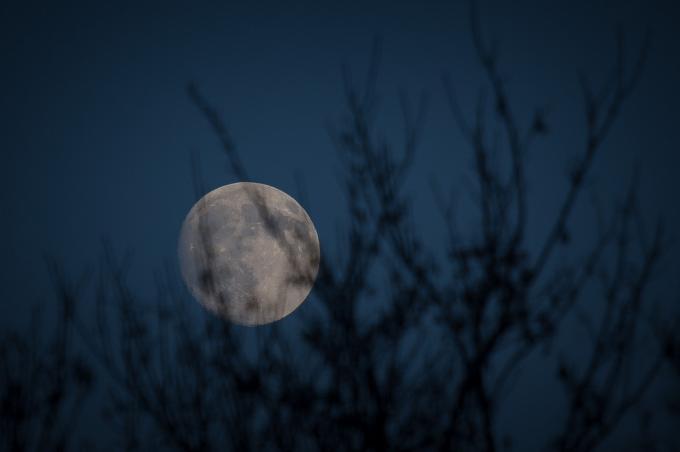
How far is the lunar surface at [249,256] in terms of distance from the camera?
2.93 metres

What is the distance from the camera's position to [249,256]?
386cm

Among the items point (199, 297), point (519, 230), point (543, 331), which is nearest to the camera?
point (519, 230)

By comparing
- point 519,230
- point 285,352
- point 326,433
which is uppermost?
point 519,230

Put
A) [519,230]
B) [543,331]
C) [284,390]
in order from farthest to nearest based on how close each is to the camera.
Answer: [284,390] → [543,331] → [519,230]

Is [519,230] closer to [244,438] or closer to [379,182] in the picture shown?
[379,182]

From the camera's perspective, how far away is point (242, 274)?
12.1ft

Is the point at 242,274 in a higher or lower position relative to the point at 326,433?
higher

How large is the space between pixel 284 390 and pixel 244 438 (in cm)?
40

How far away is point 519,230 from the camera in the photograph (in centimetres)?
273

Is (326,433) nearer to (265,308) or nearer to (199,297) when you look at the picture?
(265,308)

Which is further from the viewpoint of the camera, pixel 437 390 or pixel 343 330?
pixel 437 390

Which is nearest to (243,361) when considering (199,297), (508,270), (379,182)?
(199,297)

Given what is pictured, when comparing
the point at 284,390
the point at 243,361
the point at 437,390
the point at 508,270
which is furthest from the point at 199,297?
the point at 508,270

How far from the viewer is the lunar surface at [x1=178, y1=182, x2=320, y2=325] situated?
2.93 m
